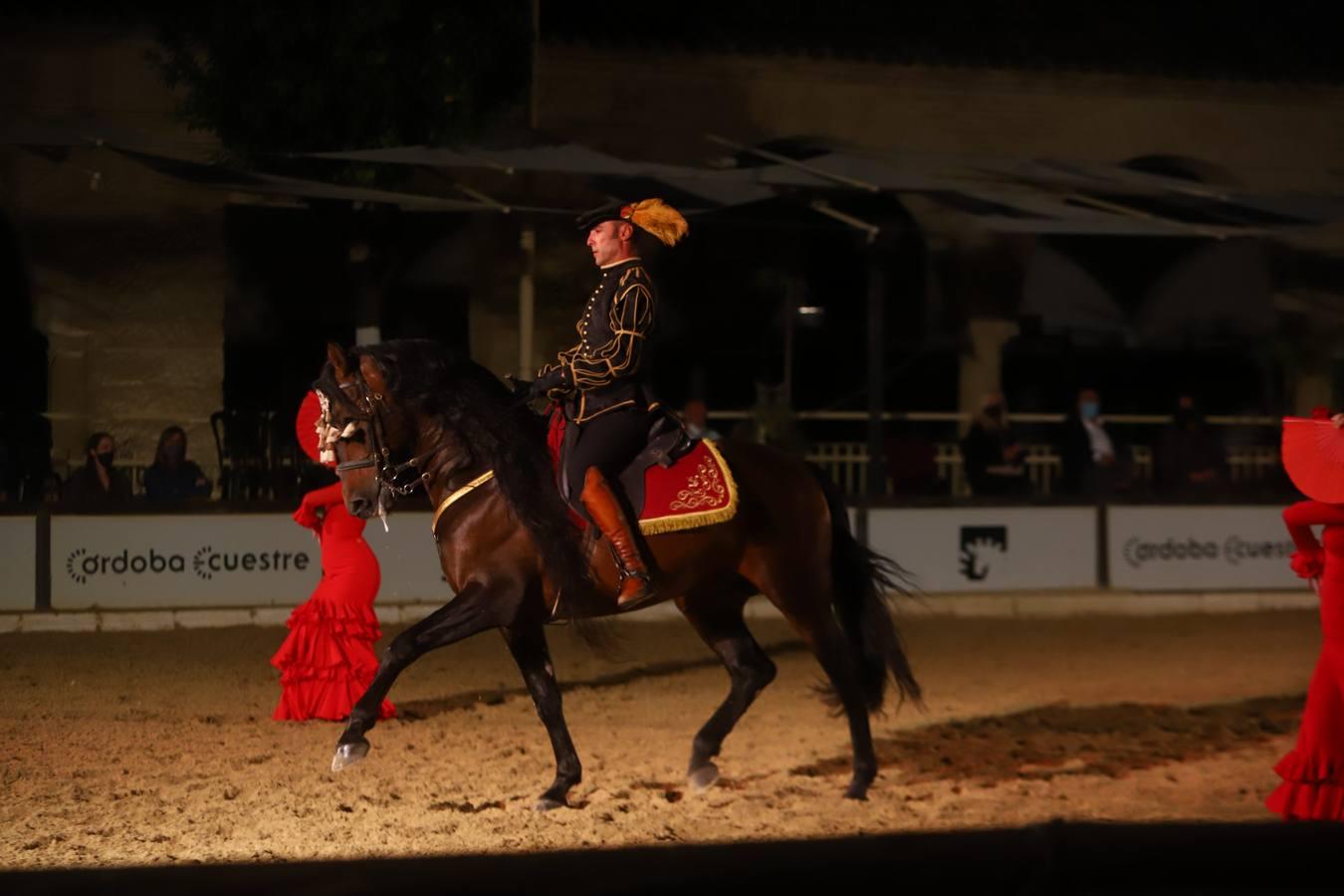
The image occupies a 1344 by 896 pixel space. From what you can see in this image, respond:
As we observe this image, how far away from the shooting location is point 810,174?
52.4 ft

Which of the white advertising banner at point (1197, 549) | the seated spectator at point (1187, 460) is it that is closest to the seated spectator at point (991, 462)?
the white advertising banner at point (1197, 549)

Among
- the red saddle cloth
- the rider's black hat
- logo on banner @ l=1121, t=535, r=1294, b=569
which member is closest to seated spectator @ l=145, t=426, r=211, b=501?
the red saddle cloth

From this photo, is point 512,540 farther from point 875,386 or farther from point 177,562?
point 875,386

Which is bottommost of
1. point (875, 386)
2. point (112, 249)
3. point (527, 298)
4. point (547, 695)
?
point (547, 695)

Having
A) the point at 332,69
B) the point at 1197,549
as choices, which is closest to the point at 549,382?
the point at 332,69

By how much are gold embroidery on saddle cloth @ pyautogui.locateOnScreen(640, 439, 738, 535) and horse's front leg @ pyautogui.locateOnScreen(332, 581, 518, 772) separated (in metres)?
0.75

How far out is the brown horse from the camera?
22.6 ft

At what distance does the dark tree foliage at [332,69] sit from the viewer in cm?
1606

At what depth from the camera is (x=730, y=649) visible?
7.70 m

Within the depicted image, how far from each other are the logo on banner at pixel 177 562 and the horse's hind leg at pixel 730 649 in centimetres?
665

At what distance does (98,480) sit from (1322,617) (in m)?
10.6

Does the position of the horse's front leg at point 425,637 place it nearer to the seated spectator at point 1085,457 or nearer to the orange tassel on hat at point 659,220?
the orange tassel on hat at point 659,220

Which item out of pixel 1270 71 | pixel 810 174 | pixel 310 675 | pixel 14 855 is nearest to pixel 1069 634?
pixel 810 174

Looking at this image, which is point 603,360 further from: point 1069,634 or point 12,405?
point 12,405
